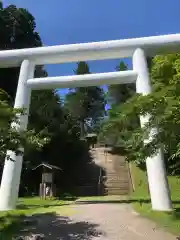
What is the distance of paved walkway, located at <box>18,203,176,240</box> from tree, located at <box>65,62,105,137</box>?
27.6 metres

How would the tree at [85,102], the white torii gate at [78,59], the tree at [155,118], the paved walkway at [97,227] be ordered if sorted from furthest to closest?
the tree at [85,102], the white torii gate at [78,59], the paved walkway at [97,227], the tree at [155,118]

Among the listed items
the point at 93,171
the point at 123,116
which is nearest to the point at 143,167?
the point at 93,171

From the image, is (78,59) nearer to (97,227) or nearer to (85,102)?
(97,227)

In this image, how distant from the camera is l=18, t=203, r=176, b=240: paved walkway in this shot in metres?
6.26

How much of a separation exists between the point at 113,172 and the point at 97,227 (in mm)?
13119

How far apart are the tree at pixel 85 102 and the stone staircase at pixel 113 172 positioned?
37.9 feet

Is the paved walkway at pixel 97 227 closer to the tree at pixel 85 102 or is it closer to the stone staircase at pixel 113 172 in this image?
the stone staircase at pixel 113 172

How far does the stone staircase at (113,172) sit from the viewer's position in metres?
17.3

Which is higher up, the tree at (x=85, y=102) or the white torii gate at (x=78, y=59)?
the tree at (x=85, y=102)

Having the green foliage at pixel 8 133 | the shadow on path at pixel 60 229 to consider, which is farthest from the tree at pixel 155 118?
the shadow on path at pixel 60 229

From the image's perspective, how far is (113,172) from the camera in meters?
20.0

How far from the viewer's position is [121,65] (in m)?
33.9

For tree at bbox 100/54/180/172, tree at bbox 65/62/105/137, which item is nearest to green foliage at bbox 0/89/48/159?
tree at bbox 100/54/180/172

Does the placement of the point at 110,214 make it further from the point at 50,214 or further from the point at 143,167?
the point at 143,167
